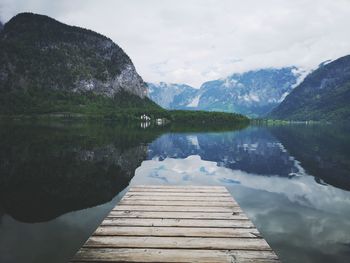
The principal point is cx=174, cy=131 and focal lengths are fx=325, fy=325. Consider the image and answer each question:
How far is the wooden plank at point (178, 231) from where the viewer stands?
9781 mm

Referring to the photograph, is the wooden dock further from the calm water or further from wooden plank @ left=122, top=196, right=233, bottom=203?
the calm water

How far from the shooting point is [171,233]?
9.90m

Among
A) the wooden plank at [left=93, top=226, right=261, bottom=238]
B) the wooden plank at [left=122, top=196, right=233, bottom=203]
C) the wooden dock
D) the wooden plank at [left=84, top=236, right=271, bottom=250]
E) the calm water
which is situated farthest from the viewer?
the wooden plank at [left=122, top=196, right=233, bottom=203]

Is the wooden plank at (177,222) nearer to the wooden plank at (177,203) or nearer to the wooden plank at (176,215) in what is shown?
the wooden plank at (176,215)

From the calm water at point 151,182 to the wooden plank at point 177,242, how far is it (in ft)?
10.4

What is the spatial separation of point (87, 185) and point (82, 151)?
19.1 meters

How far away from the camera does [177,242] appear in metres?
9.17

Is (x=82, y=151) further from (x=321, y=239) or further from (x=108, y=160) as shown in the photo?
(x=321, y=239)

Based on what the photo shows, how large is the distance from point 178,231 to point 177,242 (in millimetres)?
900

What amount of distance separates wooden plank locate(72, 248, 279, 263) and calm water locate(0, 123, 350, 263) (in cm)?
368

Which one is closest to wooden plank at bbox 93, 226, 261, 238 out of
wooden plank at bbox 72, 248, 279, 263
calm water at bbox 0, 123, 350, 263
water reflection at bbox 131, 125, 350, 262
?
wooden plank at bbox 72, 248, 279, 263

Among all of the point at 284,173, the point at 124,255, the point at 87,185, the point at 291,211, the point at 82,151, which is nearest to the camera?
the point at 124,255

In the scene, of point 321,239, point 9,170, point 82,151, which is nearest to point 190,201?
point 321,239

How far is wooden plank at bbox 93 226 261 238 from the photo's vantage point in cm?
978
